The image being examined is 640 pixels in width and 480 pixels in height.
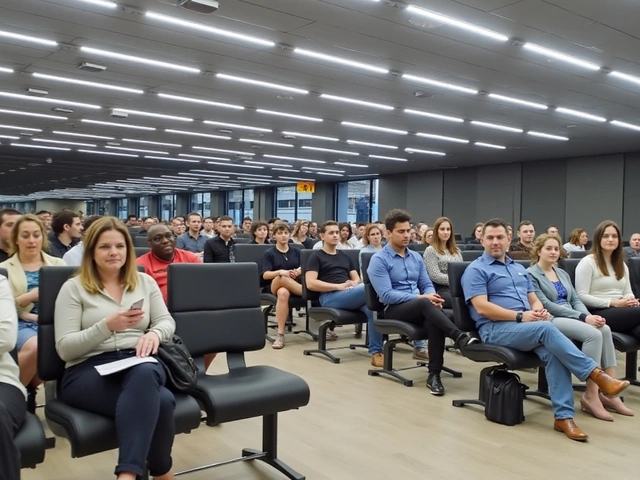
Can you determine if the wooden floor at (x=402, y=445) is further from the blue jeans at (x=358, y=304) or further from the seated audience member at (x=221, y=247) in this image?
the seated audience member at (x=221, y=247)

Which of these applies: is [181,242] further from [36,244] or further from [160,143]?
[160,143]

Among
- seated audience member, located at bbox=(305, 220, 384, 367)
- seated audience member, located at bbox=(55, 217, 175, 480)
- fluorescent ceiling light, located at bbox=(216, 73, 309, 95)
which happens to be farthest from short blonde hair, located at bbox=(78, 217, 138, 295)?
fluorescent ceiling light, located at bbox=(216, 73, 309, 95)

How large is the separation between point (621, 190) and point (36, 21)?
1450cm

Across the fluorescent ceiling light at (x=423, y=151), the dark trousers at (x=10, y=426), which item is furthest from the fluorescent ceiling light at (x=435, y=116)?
the dark trousers at (x=10, y=426)

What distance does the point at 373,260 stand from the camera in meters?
4.66

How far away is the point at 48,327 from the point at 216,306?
2.60 feet

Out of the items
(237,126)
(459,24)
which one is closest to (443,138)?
(237,126)

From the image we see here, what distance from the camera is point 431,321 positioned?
432 centimetres

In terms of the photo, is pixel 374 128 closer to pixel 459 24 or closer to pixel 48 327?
pixel 459 24

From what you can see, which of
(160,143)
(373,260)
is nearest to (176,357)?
(373,260)

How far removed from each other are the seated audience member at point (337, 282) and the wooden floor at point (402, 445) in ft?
2.82

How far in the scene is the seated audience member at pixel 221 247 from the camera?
6.36m

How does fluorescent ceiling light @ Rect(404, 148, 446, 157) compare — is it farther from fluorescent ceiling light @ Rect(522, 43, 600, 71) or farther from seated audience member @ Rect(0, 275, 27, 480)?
seated audience member @ Rect(0, 275, 27, 480)

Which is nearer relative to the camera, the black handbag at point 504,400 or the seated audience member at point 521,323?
the seated audience member at point 521,323
